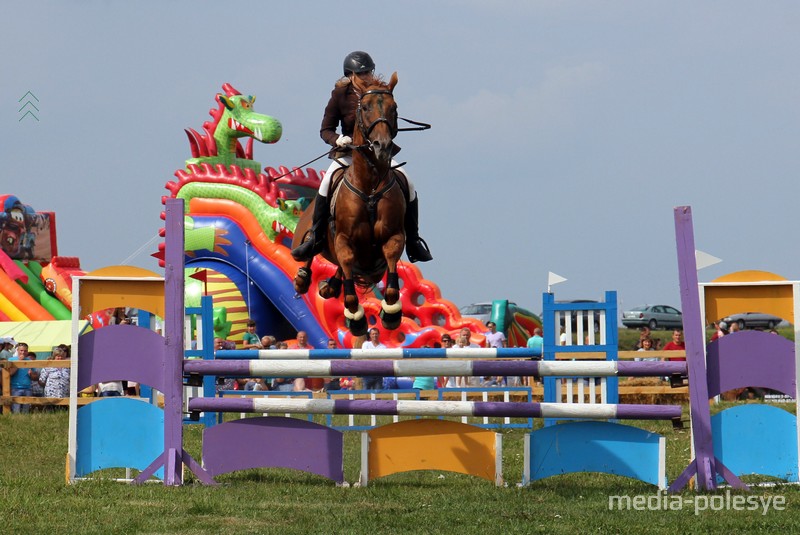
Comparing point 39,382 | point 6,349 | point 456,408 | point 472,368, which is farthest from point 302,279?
point 6,349

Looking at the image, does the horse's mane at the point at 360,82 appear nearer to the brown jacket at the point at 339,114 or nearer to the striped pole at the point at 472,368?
the brown jacket at the point at 339,114

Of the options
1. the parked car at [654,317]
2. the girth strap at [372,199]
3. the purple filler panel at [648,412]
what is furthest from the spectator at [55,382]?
the parked car at [654,317]

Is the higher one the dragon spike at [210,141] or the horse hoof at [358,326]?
the dragon spike at [210,141]

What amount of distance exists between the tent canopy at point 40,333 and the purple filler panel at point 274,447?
37.1 ft

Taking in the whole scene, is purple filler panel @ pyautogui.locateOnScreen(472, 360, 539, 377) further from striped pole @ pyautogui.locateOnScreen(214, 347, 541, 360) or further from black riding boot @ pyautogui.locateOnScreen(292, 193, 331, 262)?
striped pole @ pyautogui.locateOnScreen(214, 347, 541, 360)

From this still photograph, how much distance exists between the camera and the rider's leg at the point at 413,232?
8555 mm

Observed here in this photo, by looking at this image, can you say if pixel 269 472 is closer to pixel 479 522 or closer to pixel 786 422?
pixel 479 522

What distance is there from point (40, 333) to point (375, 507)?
575 inches

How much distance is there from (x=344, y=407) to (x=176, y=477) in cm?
124

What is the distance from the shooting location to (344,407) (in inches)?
280

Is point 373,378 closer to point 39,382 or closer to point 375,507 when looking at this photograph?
point 39,382

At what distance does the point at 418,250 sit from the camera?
28.6 ft

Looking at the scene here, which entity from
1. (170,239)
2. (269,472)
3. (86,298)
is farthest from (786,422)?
(86,298)

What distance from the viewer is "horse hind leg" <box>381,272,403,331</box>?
790 centimetres
